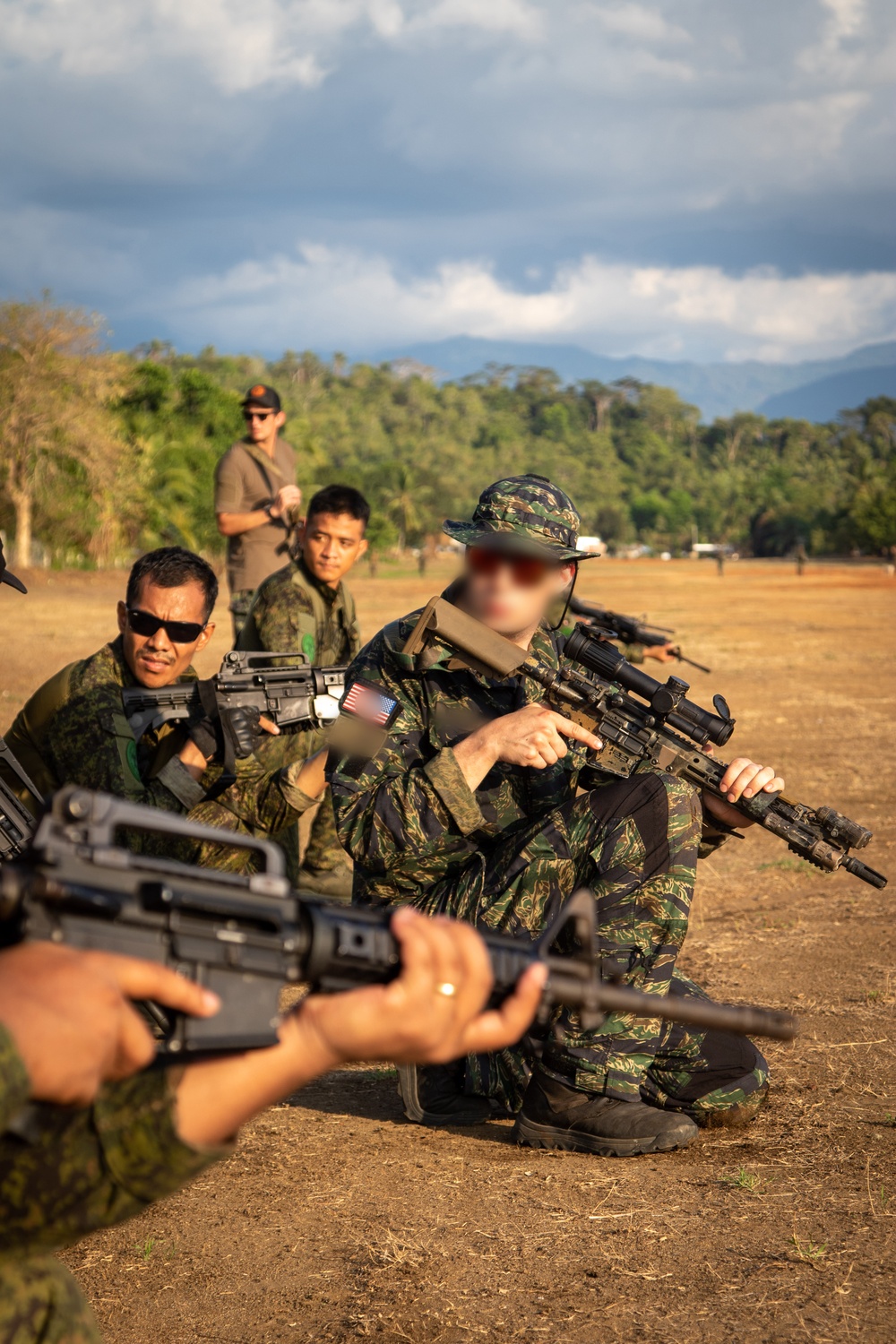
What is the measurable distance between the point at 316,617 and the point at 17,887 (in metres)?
6.02

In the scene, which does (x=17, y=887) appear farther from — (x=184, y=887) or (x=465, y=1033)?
(x=465, y=1033)

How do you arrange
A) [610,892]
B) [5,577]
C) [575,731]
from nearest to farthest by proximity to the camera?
1. [610,892]
2. [575,731]
3. [5,577]

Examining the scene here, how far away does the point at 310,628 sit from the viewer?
800cm

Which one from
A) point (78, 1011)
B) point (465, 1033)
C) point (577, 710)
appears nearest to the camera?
point (78, 1011)

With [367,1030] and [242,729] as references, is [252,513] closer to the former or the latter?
[242,729]

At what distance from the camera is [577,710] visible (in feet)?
16.2

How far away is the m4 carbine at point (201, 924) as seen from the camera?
2.14m

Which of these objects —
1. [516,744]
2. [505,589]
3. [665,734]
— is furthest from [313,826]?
[516,744]

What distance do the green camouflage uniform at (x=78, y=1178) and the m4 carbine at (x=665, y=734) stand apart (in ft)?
9.31

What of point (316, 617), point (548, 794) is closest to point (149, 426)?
point (316, 617)

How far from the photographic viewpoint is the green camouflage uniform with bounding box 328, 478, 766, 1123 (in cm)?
421

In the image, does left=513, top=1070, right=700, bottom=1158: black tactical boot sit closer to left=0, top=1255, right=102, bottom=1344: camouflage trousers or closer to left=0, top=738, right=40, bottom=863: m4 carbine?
left=0, top=738, right=40, bottom=863: m4 carbine

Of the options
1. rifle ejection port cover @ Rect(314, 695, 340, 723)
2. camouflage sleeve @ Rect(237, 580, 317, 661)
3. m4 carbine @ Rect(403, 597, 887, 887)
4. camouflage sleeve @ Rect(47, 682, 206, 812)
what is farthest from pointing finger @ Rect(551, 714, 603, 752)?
camouflage sleeve @ Rect(237, 580, 317, 661)

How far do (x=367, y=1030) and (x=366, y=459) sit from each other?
485 ft
